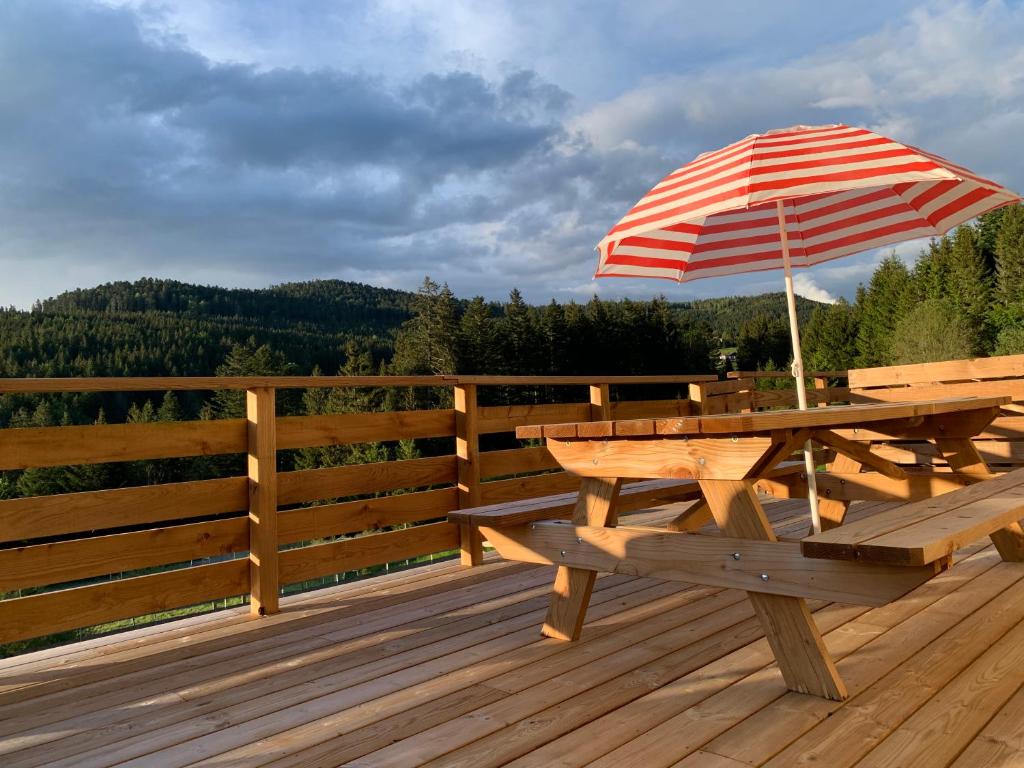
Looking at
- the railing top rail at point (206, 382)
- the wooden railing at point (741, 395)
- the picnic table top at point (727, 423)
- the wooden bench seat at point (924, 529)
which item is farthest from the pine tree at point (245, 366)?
the wooden bench seat at point (924, 529)

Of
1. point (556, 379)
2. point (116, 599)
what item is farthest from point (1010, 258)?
point (116, 599)

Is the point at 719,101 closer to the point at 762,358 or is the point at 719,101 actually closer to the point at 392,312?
the point at 762,358

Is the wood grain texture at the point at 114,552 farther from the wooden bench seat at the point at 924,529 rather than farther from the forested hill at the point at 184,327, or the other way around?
the forested hill at the point at 184,327

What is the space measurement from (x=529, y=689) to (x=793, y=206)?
2.40 metres

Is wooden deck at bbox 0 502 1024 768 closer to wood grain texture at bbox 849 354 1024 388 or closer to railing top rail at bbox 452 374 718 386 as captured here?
railing top rail at bbox 452 374 718 386

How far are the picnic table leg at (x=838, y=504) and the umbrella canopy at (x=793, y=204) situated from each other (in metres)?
0.97

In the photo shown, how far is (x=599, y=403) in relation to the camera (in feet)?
15.7

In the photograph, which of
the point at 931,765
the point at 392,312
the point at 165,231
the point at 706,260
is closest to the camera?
the point at 931,765

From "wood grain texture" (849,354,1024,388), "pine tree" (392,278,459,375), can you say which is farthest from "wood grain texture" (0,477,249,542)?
"pine tree" (392,278,459,375)

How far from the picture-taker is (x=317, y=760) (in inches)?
60.6

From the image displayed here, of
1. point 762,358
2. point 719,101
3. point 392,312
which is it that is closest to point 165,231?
point 392,312

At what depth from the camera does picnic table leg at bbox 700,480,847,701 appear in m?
1.75

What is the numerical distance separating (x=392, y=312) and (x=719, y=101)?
86.9m

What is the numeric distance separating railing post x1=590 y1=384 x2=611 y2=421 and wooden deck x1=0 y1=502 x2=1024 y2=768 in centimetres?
187
